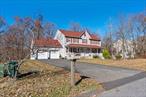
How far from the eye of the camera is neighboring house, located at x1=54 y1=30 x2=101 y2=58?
46.5 meters

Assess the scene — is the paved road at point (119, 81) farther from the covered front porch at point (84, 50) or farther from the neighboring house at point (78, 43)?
the covered front porch at point (84, 50)

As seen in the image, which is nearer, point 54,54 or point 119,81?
point 119,81

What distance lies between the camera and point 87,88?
28.6ft

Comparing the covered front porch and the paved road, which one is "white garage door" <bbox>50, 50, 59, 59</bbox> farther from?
the paved road

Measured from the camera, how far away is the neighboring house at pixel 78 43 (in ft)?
153

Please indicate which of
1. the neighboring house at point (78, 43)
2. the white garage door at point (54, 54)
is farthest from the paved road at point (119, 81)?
the neighboring house at point (78, 43)

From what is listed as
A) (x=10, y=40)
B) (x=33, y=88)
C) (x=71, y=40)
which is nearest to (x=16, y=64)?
(x=10, y=40)

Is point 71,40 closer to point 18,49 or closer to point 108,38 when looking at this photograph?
point 108,38

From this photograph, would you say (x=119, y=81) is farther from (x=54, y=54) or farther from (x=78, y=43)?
(x=78, y=43)

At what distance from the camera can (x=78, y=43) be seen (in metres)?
49.2

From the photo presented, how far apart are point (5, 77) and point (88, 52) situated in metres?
38.4

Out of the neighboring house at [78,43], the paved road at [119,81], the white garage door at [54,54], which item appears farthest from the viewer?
the neighboring house at [78,43]

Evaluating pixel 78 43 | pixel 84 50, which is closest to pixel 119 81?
pixel 84 50

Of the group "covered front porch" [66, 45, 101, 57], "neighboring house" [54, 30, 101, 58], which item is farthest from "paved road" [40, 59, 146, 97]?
"covered front porch" [66, 45, 101, 57]
